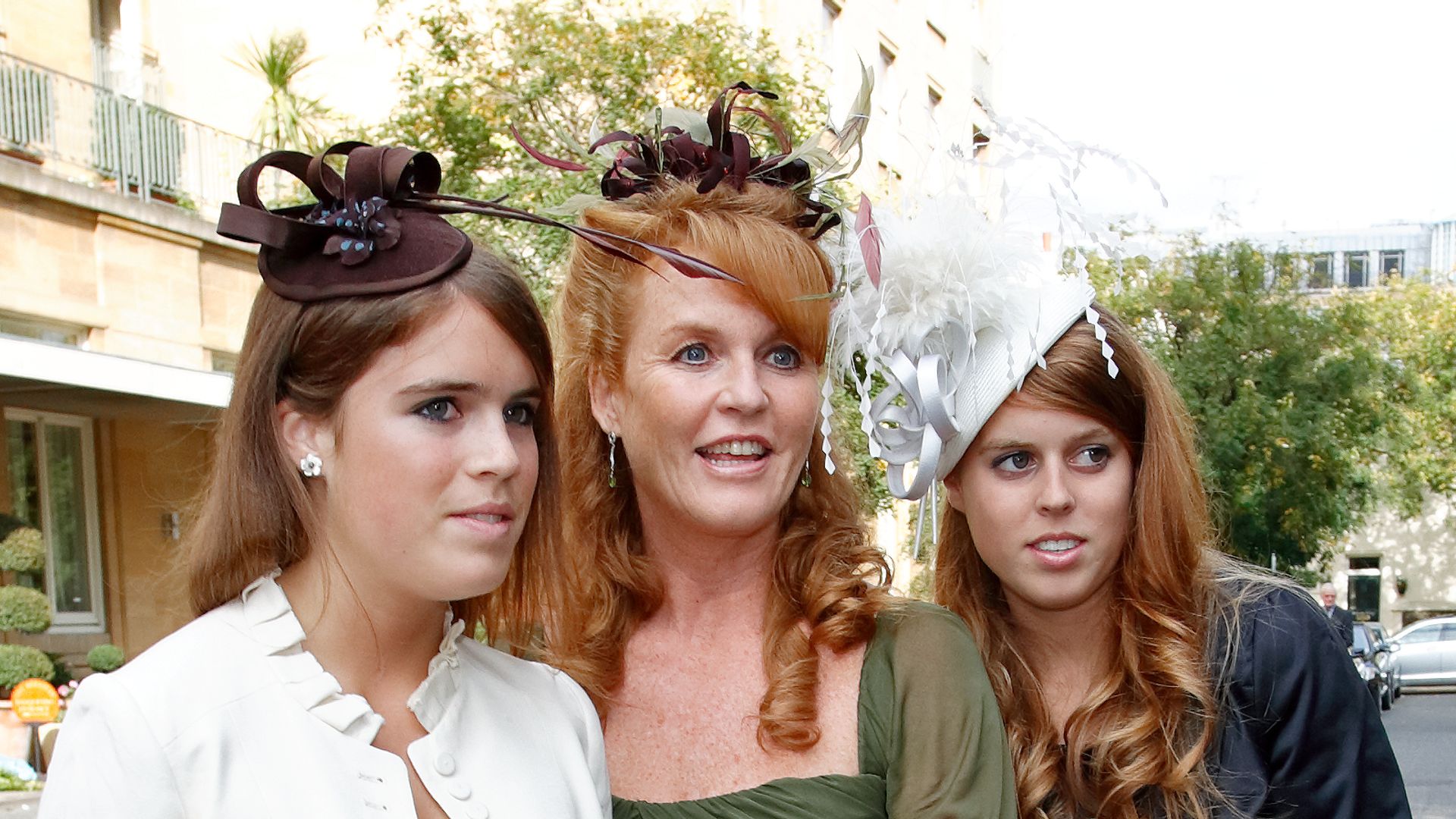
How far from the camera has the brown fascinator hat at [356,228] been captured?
2010mm

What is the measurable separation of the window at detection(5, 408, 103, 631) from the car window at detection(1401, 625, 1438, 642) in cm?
2337

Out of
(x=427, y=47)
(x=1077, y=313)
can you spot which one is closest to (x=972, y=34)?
(x=427, y=47)

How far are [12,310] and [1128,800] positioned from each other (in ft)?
33.3

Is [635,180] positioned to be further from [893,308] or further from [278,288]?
[278,288]

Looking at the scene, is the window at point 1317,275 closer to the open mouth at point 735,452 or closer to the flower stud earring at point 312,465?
the open mouth at point 735,452

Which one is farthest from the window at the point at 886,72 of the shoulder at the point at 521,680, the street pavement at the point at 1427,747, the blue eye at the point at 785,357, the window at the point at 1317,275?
the shoulder at the point at 521,680

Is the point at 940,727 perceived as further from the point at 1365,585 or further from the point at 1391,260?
the point at 1391,260

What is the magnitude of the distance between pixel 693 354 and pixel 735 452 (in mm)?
194

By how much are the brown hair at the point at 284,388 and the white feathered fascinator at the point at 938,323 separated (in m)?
0.83

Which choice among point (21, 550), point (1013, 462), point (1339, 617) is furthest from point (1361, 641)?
point (1013, 462)

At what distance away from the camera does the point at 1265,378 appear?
55.0ft

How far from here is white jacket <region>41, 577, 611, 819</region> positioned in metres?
1.70

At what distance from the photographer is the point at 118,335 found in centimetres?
1164

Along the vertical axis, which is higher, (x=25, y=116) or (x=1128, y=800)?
(x=25, y=116)
